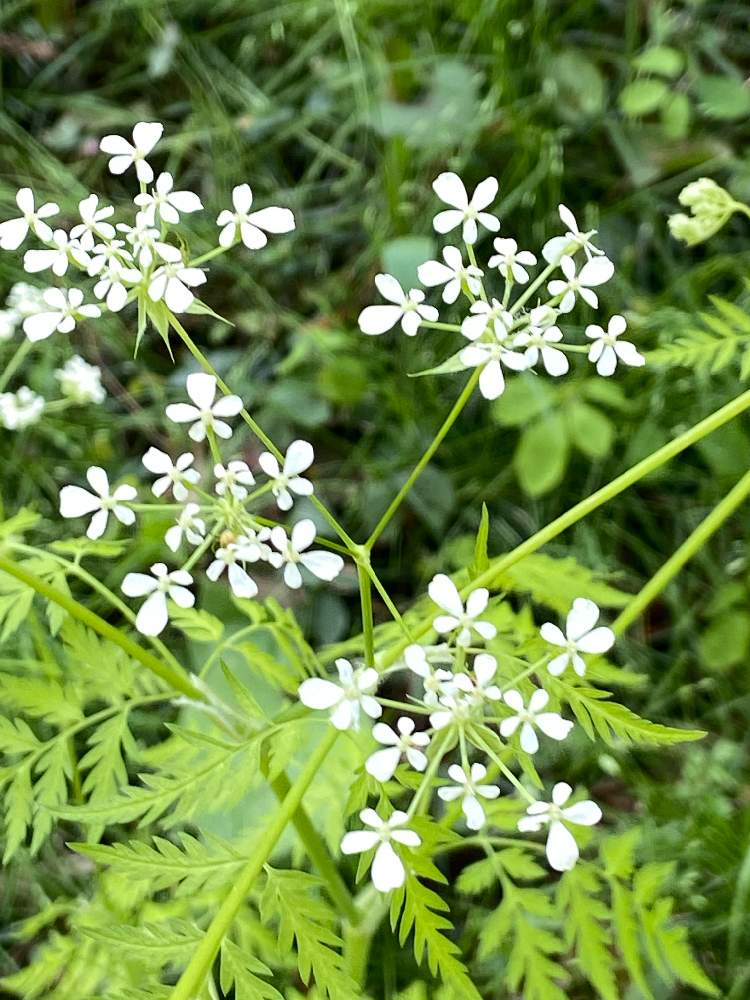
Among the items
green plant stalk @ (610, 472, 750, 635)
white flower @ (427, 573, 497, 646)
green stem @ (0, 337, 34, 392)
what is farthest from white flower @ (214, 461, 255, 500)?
green stem @ (0, 337, 34, 392)

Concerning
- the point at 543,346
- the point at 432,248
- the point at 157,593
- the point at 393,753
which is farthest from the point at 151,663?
the point at 432,248

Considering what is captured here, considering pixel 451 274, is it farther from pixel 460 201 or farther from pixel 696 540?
pixel 696 540

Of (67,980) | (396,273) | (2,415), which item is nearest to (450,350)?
(396,273)

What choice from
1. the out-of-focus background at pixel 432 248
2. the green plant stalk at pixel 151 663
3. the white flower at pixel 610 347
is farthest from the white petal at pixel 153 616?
the out-of-focus background at pixel 432 248

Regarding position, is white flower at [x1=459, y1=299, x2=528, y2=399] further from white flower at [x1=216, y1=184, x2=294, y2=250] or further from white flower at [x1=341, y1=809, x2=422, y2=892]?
white flower at [x1=341, y1=809, x2=422, y2=892]

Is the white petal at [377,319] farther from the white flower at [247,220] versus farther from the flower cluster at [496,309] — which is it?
the white flower at [247,220]

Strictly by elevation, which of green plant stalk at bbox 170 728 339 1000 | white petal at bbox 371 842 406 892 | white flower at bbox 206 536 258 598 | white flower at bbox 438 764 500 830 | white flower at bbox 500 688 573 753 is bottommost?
green plant stalk at bbox 170 728 339 1000

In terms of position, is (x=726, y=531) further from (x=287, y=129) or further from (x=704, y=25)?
(x=287, y=129)
